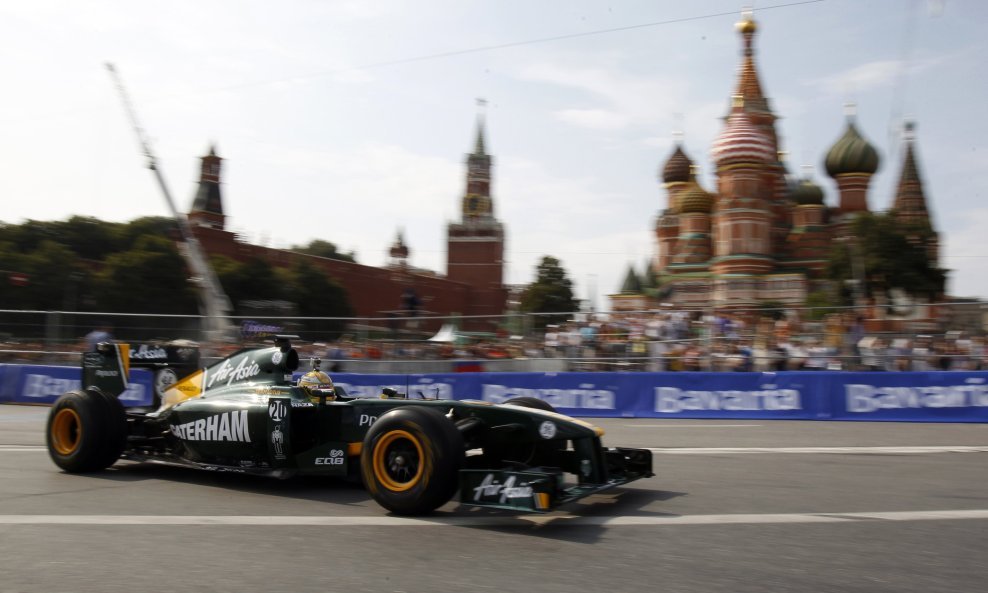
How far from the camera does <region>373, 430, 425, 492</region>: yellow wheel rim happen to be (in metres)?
6.50

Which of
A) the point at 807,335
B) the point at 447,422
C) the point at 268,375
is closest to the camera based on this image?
the point at 447,422

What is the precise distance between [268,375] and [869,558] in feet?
17.2

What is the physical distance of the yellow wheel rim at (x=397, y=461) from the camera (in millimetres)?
6496

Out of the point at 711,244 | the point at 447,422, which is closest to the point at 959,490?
the point at 447,422

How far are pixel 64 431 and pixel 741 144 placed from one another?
65.3m

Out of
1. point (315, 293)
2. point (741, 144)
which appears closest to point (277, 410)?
point (741, 144)

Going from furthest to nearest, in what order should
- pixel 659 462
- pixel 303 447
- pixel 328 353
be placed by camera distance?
1. pixel 328 353
2. pixel 659 462
3. pixel 303 447

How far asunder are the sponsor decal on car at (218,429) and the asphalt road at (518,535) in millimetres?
443

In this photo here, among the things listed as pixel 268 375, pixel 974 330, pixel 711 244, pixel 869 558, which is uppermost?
pixel 711 244

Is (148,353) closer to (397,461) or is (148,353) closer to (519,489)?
(397,461)

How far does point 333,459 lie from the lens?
290 inches

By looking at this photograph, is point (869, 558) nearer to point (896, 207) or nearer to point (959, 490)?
point (959, 490)

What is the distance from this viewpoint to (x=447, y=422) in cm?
643

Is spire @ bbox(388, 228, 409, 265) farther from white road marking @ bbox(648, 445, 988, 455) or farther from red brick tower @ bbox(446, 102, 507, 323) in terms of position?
white road marking @ bbox(648, 445, 988, 455)
